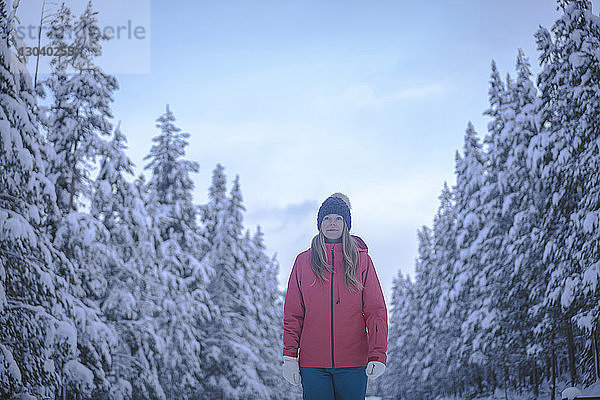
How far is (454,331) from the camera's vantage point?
31547 mm

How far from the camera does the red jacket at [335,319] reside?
15.7 ft

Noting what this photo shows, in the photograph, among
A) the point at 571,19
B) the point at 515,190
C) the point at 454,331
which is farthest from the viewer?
the point at 454,331

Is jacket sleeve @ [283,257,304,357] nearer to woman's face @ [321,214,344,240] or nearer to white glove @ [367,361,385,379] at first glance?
woman's face @ [321,214,344,240]

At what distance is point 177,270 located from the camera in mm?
26516

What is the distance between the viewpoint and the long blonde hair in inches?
194

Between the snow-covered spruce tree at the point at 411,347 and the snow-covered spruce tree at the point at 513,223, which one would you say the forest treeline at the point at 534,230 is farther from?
the snow-covered spruce tree at the point at 411,347

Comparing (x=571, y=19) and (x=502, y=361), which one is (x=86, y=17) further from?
(x=502, y=361)

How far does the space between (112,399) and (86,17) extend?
12.2 m

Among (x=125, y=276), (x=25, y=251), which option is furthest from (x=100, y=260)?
(x=25, y=251)

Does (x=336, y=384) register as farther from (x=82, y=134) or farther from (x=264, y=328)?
(x=264, y=328)

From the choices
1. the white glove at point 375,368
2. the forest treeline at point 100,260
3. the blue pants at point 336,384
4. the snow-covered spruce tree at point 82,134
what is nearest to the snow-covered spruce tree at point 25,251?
the forest treeline at point 100,260

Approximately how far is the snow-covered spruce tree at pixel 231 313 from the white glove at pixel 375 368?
2375 cm

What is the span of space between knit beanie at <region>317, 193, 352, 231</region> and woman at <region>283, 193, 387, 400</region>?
0.40 feet

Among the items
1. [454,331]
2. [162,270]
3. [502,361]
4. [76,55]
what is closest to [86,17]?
[76,55]
